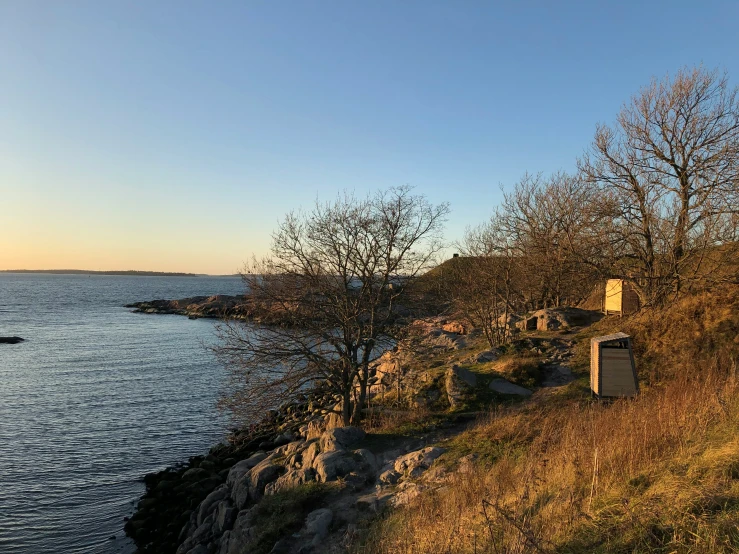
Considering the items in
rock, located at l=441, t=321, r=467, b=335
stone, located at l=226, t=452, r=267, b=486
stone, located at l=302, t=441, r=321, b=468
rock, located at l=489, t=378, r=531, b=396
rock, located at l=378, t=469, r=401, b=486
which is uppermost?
rock, located at l=441, t=321, r=467, b=335

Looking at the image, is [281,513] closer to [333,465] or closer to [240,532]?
[240,532]

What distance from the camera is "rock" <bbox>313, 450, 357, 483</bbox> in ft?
36.5

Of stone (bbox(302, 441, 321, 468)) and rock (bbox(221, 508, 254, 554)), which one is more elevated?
stone (bbox(302, 441, 321, 468))

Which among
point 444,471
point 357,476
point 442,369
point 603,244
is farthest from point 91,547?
point 603,244

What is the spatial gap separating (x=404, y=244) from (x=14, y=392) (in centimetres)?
2643

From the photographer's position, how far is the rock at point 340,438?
40.9ft

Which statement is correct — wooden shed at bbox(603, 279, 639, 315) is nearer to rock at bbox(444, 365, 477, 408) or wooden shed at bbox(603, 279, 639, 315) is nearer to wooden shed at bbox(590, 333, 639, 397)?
rock at bbox(444, 365, 477, 408)

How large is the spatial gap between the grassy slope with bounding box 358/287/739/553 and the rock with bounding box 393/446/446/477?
51 centimetres

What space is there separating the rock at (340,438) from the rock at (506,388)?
4927 mm

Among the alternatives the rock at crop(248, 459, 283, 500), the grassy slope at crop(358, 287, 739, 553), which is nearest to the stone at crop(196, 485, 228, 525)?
the rock at crop(248, 459, 283, 500)

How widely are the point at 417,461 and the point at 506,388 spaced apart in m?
5.82

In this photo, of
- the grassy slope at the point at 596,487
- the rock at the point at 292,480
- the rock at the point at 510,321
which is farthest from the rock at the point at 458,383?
the rock at the point at 510,321

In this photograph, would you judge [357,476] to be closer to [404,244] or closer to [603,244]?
[404,244]

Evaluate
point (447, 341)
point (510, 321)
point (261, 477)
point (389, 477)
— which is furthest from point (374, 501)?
point (510, 321)
